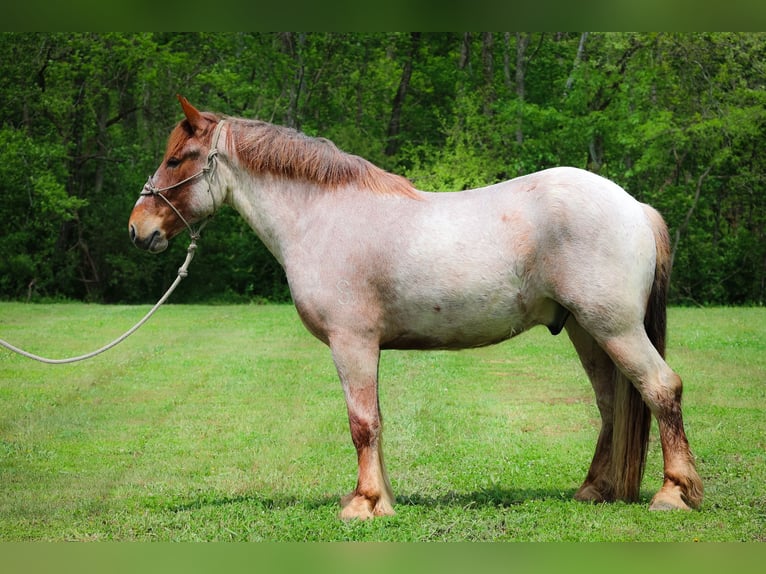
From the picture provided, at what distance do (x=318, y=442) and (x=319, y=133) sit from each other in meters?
20.6

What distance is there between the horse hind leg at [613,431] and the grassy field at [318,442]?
0.70ft

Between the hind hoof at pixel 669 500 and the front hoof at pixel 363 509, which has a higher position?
the hind hoof at pixel 669 500

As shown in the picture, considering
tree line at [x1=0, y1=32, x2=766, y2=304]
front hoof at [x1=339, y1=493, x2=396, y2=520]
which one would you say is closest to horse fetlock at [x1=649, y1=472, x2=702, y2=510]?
front hoof at [x1=339, y1=493, x2=396, y2=520]

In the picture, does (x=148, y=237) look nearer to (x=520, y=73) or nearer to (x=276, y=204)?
(x=276, y=204)

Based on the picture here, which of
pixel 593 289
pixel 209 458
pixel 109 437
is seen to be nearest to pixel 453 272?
pixel 593 289

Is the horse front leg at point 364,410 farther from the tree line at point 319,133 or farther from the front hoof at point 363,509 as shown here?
the tree line at point 319,133

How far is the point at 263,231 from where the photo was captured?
20.2ft

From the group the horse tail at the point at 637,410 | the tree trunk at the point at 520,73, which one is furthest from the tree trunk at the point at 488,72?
the horse tail at the point at 637,410

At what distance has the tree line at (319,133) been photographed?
24.7 m

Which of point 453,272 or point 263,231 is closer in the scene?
point 453,272

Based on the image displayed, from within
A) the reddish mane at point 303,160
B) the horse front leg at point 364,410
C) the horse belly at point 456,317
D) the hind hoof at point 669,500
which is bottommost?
the hind hoof at point 669,500

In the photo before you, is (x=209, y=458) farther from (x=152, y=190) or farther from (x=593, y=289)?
(x=593, y=289)

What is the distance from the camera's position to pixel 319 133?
2819 cm

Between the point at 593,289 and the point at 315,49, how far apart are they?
2493 cm
